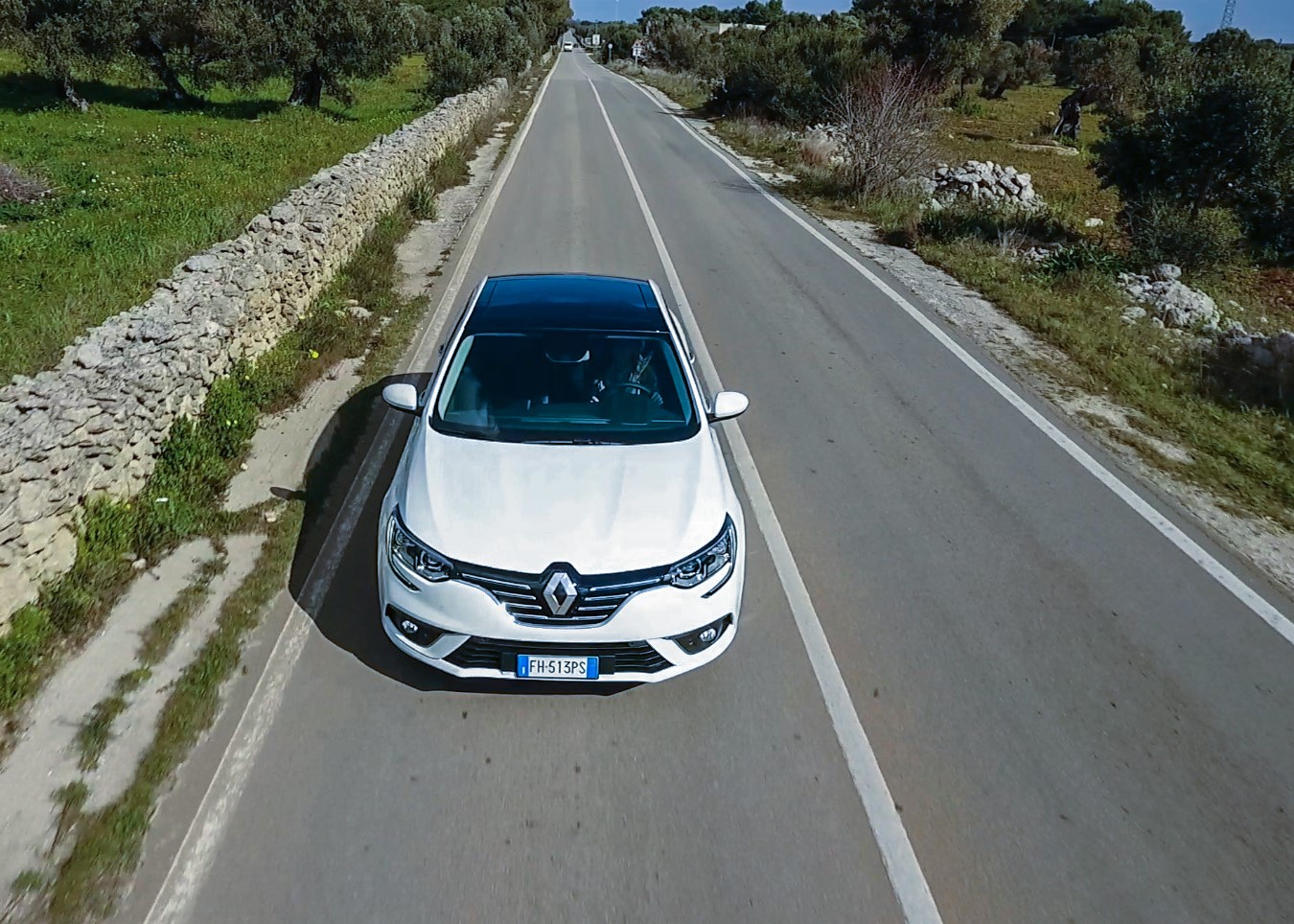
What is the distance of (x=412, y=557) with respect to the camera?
4.23 m

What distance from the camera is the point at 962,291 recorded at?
1257cm

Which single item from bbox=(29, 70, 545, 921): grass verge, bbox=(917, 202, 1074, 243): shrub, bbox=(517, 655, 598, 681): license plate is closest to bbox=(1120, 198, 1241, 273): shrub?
bbox=(917, 202, 1074, 243): shrub

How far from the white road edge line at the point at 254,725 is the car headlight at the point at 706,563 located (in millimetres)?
2112

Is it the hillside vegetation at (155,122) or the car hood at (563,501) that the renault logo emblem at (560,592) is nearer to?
the car hood at (563,501)

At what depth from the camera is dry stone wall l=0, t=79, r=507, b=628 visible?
186 inches

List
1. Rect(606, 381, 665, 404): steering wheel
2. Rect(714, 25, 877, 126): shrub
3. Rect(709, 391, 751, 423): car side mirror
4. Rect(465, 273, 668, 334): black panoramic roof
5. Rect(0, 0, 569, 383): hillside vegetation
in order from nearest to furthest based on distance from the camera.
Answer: Rect(606, 381, 665, 404): steering wheel
Rect(709, 391, 751, 423): car side mirror
Rect(465, 273, 668, 334): black panoramic roof
Rect(0, 0, 569, 383): hillside vegetation
Rect(714, 25, 877, 126): shrub

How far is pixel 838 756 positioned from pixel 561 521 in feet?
5.80

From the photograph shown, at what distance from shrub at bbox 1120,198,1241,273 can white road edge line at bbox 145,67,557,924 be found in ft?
45.5

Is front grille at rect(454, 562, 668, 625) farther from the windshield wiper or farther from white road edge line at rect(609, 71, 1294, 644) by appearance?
white road edge line at rect(609, 71, 1294, 644)

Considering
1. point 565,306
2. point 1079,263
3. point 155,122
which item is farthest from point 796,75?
point 565,306

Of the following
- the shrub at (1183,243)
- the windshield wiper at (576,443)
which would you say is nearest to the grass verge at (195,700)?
the windshield wiper at (576,443)

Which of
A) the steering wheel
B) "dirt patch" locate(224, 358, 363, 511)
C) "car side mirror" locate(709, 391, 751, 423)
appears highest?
the steering wheel

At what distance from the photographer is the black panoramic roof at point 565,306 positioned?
5562mm

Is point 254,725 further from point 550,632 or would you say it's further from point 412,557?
point 550,632
